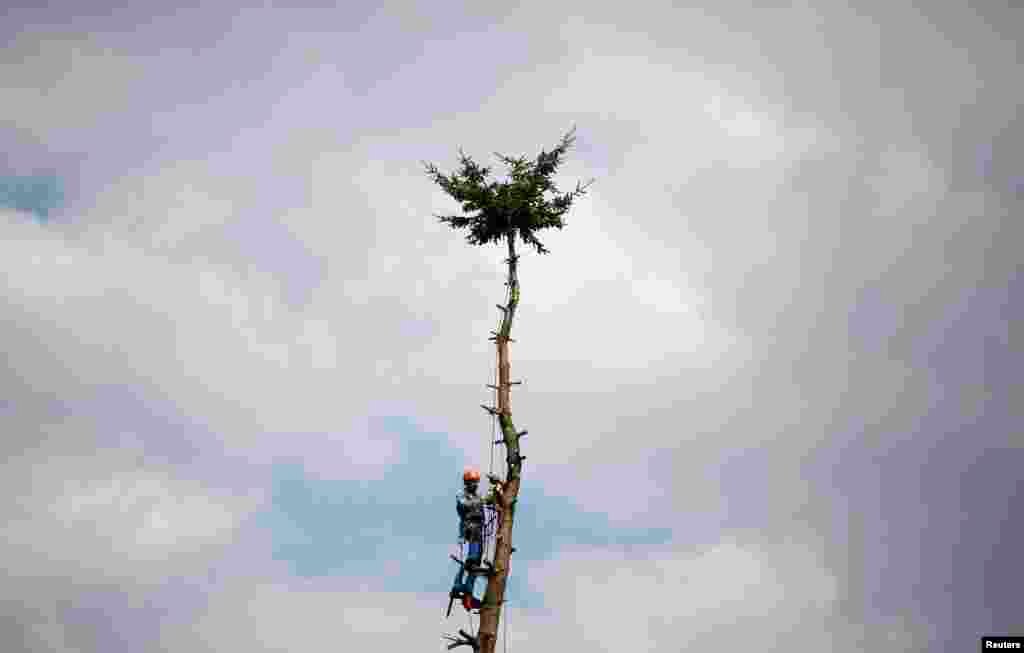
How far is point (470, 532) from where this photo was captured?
61.9 ft

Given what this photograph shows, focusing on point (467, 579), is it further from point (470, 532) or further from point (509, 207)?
point (509, 207)

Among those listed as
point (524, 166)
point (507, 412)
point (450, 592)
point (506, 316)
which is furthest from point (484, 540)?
point (524, 166)

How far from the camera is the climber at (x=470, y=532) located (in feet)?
60.4

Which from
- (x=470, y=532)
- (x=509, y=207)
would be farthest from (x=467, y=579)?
(x=509, y=207)

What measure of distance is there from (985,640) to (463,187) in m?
27.8

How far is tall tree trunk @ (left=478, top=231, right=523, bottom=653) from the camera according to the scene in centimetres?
1730

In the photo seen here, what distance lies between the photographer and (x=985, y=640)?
33.1m

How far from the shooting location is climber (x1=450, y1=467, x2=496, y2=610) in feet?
60.4

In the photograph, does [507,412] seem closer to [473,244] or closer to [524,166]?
[473,244]

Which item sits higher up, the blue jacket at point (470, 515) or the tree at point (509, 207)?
the tree at point (509, 207)

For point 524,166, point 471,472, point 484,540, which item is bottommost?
point 484,540

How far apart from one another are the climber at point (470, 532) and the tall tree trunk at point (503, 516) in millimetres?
424

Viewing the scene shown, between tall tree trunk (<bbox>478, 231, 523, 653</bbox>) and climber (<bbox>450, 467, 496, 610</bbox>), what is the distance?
424mm

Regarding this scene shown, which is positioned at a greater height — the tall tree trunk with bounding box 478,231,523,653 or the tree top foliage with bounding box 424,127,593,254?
the tree top foliage with bounding box 424,127,593,254
